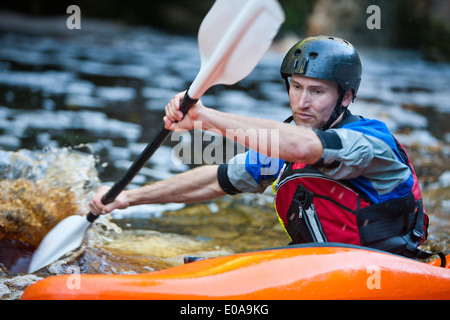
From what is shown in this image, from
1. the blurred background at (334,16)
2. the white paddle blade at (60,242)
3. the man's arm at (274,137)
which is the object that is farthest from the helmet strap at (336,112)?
the blurred background at (334,16)

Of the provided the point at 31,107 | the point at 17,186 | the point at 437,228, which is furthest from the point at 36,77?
the point at 437,228

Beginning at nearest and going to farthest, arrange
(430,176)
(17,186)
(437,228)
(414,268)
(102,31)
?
(414,268)
(17,186)
(437,228)
(430,176)
(102,31)

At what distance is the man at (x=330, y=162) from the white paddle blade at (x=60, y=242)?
1249 millimetres

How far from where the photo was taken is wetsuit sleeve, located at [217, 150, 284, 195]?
3020 millimetres

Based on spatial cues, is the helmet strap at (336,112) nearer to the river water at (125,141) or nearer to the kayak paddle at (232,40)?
the kayak paddle at (232,40)

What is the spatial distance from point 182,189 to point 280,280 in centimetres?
116

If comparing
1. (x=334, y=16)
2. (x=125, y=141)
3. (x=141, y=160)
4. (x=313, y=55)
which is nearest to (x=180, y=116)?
(x=141, y=160)

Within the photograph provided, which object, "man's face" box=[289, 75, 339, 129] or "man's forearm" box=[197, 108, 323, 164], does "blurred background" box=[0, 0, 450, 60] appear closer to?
"man's face" box=[289, 75, 339, 129]

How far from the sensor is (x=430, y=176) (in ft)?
20.1

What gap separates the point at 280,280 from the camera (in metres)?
2.29

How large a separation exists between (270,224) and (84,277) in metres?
2.68

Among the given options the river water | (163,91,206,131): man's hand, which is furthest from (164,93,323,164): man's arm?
the river water
